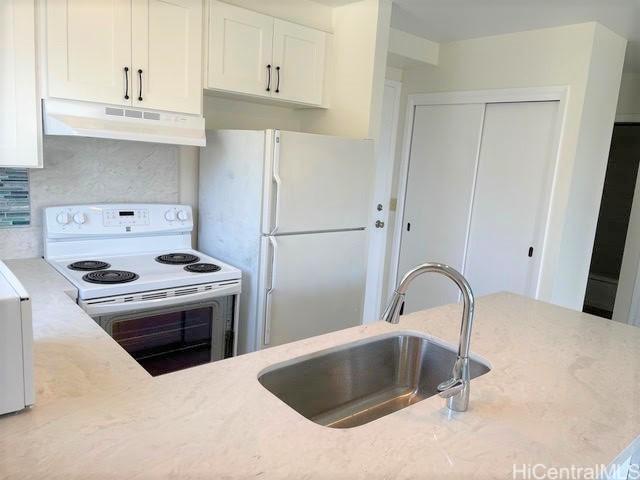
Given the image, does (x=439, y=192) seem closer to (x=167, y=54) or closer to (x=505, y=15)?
(x=505, y=15)

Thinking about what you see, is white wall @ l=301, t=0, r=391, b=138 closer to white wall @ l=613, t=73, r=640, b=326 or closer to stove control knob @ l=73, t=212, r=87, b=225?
stove control knob @ l=73, t=212, r=87, b=225

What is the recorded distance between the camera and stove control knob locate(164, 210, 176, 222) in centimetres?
277

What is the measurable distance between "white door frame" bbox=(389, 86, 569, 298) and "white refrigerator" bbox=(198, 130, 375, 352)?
1205 millimetres

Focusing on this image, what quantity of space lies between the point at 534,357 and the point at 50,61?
2227mm

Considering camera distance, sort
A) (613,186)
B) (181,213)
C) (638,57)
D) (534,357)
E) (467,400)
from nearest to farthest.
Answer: (467,400)
(534,357)
(181,213)
(638,57)
(613,186)

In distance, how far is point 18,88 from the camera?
79.7 inches

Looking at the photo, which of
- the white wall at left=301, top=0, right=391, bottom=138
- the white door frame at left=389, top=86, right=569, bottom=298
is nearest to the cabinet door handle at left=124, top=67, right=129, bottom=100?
the white wall at left=301, top=0, right=391, bottom=138

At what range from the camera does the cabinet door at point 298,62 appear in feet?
9.25

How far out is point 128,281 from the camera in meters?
2.14

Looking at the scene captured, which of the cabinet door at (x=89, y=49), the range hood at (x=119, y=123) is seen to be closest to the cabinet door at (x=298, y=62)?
the range hood at (x=119, y=123)

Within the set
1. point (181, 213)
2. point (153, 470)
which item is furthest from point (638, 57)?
point (153, 470)

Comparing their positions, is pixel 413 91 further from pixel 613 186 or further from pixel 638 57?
pixel 613 186

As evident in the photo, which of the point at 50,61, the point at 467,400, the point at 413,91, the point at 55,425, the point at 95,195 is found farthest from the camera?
the point at 413,91

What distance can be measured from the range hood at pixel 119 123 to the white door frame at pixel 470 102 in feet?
6.76
